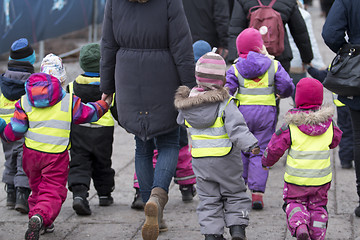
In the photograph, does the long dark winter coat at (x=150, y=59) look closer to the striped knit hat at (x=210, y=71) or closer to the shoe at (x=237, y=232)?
the striped knit hat at (x=210, y=71)

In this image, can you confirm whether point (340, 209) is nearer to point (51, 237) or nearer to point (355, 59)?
point (355, 59)

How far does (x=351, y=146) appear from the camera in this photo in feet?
22.7

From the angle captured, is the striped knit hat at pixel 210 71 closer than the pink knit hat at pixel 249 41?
Yes

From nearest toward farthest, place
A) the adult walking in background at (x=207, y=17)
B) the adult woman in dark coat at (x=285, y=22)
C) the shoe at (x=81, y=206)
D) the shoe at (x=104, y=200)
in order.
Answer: the shoe at (x=81, y=206)
the shoe at (x=104, y=200)
the adult woman in dark coat at (x=285, y=22)
the adult walking in background at (x=207, y=17)

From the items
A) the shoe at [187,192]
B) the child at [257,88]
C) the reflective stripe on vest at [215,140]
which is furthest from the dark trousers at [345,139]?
the reflective stripe on vest at [215,140]

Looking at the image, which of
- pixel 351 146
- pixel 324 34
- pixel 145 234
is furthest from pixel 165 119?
pixel 351 146

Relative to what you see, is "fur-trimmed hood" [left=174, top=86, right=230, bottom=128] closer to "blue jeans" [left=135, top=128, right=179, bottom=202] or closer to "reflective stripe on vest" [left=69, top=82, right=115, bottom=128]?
"blue jeans" [left=135, top=128, right=179, bottom=202]

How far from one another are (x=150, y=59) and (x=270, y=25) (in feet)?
5.91

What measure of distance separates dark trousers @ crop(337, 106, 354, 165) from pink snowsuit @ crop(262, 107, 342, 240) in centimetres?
225

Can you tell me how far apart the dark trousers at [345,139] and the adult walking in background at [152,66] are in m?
2.39

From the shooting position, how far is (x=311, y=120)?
463cm

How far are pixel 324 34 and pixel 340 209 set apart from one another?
1.40 m

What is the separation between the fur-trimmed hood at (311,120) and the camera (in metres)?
4.63

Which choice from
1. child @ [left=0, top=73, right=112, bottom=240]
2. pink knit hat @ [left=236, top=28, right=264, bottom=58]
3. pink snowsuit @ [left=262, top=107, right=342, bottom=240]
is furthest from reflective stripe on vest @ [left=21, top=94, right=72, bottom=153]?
pink knit hat @ [left=236, top=28, right=264, bottom=58]
